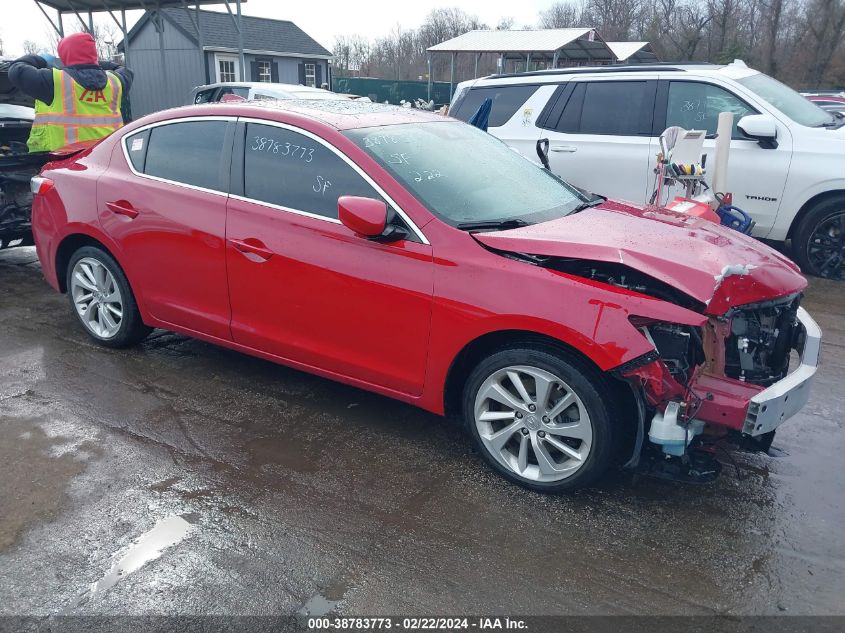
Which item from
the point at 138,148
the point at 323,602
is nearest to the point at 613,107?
the point at 138,148

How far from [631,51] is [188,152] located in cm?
2465

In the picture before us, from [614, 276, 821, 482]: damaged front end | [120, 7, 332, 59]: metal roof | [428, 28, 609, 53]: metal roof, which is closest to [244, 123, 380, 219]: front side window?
[614, 276, 821, 482]: damaged front end

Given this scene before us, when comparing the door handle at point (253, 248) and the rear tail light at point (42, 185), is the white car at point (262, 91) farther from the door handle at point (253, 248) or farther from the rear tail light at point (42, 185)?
the door handle at point (253, 248)

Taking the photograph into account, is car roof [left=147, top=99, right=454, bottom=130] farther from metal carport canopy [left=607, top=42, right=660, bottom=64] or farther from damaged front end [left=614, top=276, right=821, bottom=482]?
metal carport canopy [left=607, top=42, right=660, bottom=64]

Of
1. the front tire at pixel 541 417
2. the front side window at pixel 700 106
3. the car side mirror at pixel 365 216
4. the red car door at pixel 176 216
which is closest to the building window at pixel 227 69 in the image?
the front side window at pixel 700 106

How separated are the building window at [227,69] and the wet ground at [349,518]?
100 feet

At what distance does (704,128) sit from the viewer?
22.9 feet

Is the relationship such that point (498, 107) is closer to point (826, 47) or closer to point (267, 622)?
point (267, 622)

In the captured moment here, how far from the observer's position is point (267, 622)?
2471 mm

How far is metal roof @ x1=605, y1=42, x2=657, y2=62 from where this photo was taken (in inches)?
975

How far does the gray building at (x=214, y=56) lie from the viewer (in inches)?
1176

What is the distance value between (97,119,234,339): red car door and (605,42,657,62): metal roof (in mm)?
22574

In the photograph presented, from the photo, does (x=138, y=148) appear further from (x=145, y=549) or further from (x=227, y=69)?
(x=227, y=69)

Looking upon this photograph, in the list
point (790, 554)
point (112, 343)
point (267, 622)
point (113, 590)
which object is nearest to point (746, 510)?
point (790, 554)
